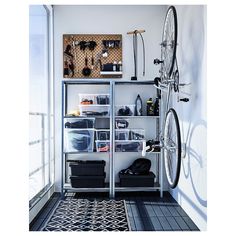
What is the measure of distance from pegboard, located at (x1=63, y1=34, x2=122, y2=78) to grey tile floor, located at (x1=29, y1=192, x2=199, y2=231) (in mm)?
1684

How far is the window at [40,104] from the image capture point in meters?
3.25

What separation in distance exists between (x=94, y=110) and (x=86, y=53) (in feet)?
2.90

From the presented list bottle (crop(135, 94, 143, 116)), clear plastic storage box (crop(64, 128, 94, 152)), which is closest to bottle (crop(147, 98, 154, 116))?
bottle (crop(135, 94, 143, 116))

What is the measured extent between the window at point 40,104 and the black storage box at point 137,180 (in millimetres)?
1014

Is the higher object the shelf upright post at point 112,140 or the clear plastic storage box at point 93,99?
the clear plastic storage box at point 93,99

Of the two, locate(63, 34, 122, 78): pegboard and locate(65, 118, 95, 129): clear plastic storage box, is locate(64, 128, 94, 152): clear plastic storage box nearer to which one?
locate(65, 118, 95, 129): clear plastic storage box

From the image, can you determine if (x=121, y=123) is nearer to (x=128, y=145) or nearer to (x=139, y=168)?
(x=128, y=145)

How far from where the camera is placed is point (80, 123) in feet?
13.1

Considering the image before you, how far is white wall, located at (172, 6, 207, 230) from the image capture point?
2693 millimetres

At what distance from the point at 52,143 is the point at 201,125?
2256 millimetres

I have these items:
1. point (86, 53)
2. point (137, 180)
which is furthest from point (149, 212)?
point (86, 53)

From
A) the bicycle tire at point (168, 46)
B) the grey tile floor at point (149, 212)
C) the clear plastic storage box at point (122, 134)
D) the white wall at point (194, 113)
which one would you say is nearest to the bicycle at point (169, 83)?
the bicycle tire at point (168, 46)

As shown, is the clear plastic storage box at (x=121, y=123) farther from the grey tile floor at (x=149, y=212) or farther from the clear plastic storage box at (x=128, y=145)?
the grey tile floor at (x=149, y=212)
